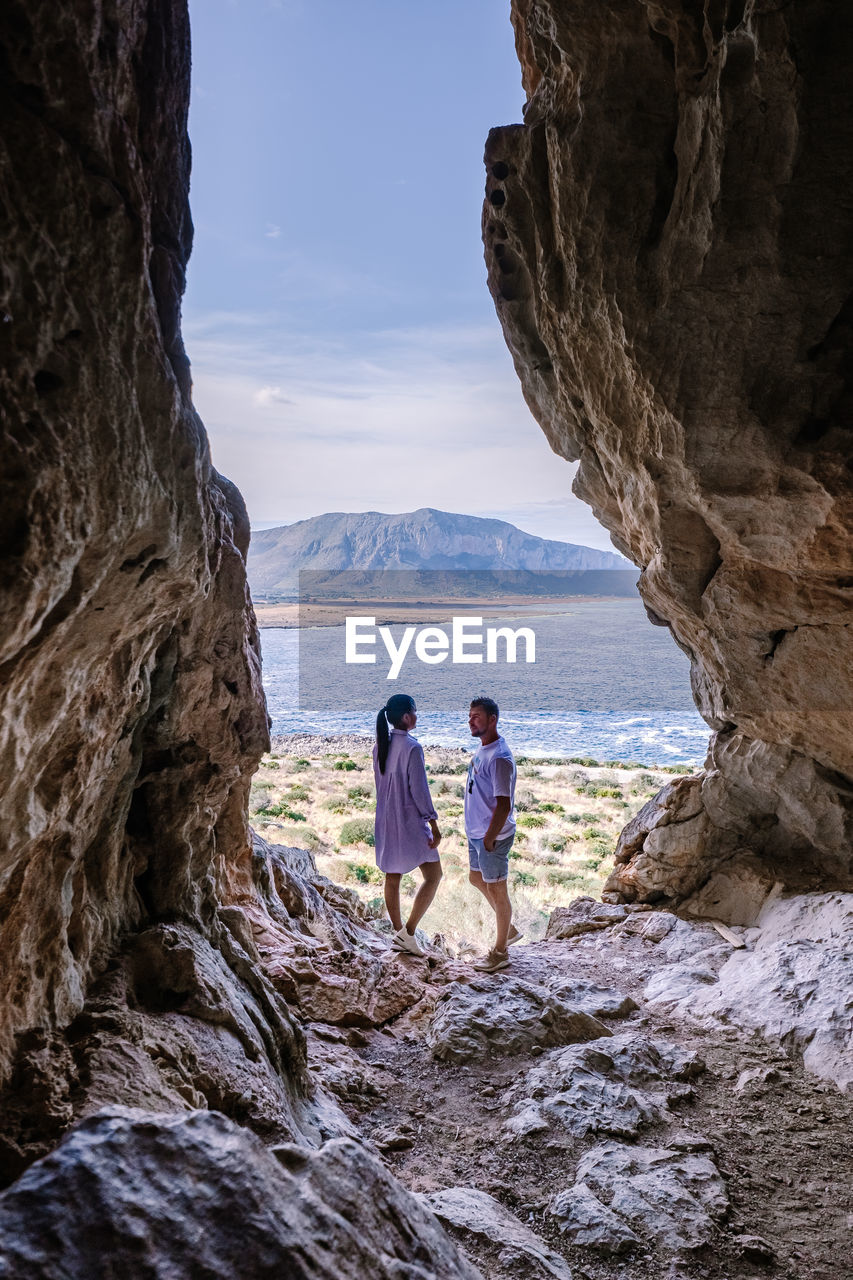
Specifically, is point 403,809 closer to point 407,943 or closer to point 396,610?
point 407,943

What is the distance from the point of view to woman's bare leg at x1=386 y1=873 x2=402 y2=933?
8.40m

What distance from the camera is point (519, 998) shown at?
6754 mm

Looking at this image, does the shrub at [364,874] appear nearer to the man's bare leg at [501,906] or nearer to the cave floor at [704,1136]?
the man's bare leg at [501,906]

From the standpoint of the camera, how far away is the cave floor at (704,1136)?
12.0 feet

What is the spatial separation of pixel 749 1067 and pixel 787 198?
244 inches

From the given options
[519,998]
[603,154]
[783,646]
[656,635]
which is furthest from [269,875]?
[656,635]

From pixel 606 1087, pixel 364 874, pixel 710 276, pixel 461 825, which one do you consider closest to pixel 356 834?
pixel 364 874

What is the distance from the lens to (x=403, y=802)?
8.02 metres

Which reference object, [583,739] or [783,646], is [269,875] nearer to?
[783,646]

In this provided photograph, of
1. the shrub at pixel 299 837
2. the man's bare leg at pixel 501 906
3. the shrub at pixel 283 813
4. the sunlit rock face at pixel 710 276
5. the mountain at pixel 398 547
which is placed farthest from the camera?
the mountain at pixel 398 547

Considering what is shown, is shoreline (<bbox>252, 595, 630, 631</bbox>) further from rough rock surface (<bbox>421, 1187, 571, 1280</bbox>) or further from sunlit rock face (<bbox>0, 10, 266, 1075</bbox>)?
rough rock surface (<bbox>421, 1187, 571, 1280</bbox>)

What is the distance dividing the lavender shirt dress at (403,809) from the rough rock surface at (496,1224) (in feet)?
13.2

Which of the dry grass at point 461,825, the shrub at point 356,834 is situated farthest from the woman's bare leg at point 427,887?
the shrub at point 356,834

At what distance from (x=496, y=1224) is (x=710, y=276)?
19.6 ft
